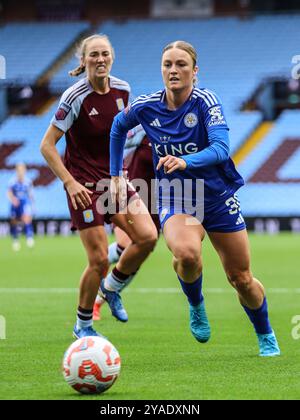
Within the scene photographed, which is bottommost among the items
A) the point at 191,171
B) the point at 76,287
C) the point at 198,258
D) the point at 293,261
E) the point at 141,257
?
the point at 293,261

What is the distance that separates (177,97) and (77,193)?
1217 mm

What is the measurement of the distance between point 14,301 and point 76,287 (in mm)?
2053

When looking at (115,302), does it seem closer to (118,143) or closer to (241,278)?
(118,143)

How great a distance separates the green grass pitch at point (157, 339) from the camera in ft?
21.3

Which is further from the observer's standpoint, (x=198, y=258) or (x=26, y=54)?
(x=26, y=54)

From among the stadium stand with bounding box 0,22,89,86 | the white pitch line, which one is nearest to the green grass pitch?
the white pitch line

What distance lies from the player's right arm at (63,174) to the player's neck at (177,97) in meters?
1.10

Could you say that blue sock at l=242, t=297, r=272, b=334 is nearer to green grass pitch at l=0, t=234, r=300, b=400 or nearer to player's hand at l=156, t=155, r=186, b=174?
green grass pitch at l=0, t=234, r=300, b=400

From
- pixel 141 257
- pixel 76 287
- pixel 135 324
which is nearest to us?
pixel 141 257

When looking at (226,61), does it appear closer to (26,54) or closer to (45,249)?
(26,54)

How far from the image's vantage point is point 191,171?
7652mm

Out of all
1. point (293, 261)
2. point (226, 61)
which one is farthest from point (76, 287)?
point (226, 61)

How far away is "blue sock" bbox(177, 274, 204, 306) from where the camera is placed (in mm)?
8133

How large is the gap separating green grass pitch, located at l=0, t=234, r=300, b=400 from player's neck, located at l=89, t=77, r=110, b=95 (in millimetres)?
2122
